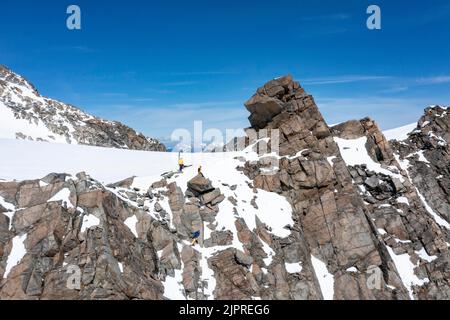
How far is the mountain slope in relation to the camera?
110688 millimetres

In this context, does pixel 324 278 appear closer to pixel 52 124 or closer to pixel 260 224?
pixel 260 224

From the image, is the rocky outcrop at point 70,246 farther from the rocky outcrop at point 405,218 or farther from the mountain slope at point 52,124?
the mountain slope at point 52,124

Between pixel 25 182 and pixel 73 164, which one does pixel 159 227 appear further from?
pixel 73 164

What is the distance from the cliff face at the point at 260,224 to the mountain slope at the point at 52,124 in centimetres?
7380

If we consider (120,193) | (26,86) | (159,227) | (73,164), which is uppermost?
(26,86)

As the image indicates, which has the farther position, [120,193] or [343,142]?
[343,142]

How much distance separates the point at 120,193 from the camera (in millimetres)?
36250

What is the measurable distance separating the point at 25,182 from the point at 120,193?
8006 mm

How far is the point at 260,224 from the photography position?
38875 millimetres

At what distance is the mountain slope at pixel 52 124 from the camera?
111 metres

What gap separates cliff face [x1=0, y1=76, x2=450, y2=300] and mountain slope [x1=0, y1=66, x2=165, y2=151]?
242 feet

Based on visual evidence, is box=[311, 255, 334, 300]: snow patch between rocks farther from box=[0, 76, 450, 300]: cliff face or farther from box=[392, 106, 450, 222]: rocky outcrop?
box=[392, 106, 450, 222]: rocky outcrop

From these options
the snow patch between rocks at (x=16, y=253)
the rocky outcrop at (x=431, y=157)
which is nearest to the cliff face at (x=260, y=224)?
the snow patch between rocks at (x=16, y=253)
